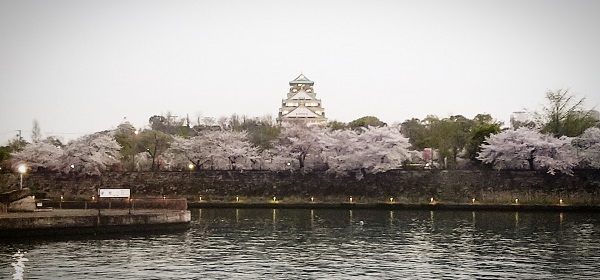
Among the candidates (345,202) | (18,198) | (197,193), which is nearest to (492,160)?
(345,202)

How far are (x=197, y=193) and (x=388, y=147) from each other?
68.5 feet

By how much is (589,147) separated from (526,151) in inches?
239

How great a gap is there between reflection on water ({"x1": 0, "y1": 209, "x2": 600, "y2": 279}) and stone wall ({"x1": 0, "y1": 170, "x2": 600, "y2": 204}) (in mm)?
16167

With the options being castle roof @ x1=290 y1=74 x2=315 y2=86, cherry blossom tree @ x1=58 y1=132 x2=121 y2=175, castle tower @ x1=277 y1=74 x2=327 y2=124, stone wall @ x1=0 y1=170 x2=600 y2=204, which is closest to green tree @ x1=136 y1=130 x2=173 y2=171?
cherry blossom tree @ x1=58 y1=132 x2=121 y2=175

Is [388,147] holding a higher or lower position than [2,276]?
higher

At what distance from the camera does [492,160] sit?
245 feet

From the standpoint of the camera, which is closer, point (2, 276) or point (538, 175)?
point (2, 276)

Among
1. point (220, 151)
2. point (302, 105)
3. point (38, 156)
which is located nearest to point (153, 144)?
point (38, 156)

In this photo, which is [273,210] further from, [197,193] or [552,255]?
[552,255]

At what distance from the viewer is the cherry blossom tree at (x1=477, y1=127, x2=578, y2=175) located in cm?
7219

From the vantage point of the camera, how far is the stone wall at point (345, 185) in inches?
2726

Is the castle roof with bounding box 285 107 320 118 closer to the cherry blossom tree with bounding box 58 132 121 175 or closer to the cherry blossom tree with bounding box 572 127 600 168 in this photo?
the cherry blossom tree with bounding box 58 132 121 175

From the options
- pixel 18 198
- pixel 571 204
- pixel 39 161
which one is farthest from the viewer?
pixel 39 161

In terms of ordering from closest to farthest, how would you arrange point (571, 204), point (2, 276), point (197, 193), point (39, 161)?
point (2, 276) < point (571, 204) < point (197, 193) < point (39, 161)
